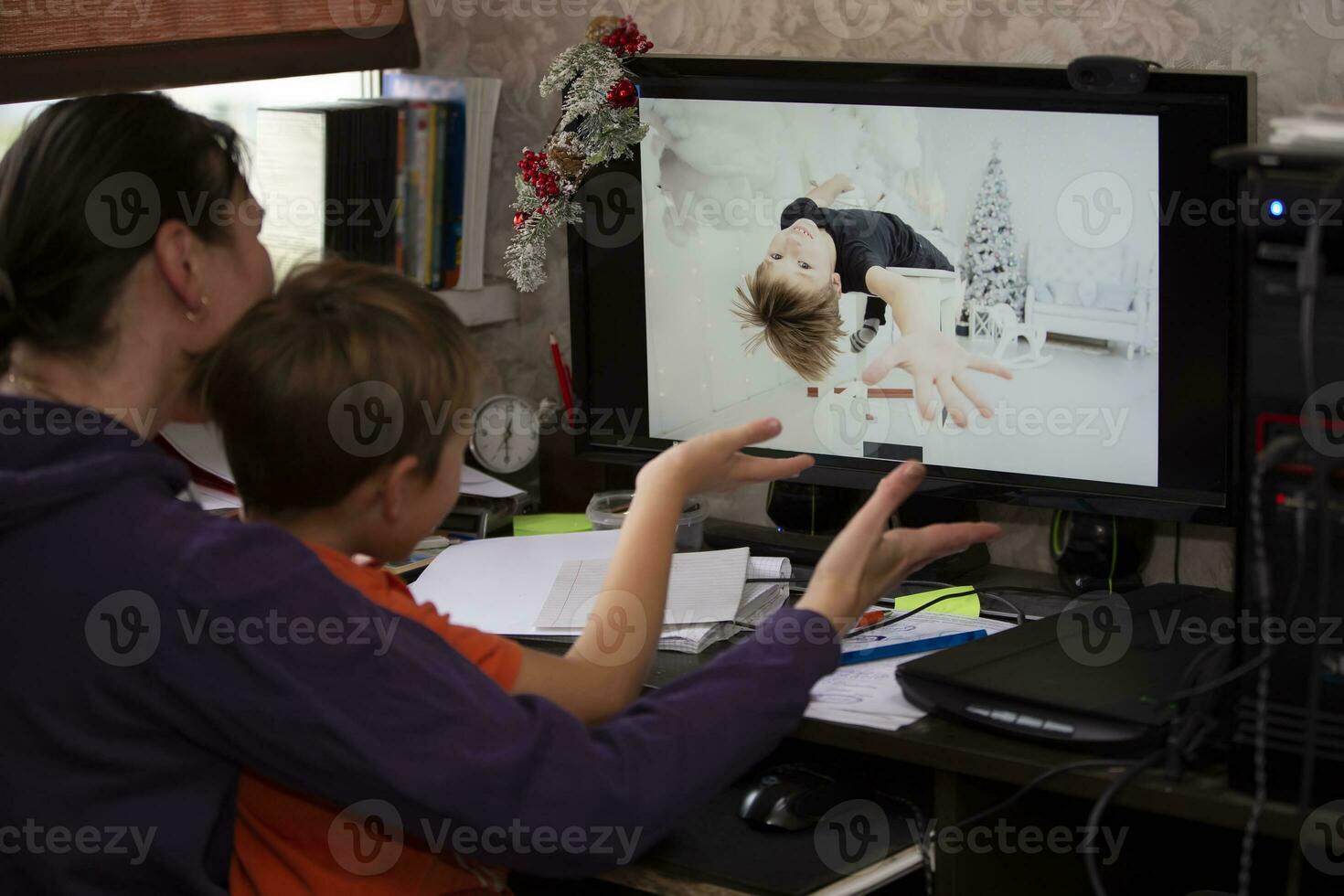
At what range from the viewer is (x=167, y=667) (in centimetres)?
92

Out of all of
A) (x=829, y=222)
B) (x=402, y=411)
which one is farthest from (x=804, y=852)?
(x=829, y=222)

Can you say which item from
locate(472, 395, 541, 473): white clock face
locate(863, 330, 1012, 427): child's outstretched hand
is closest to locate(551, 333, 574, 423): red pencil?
locate(472, 395, 541, 473): white clock face

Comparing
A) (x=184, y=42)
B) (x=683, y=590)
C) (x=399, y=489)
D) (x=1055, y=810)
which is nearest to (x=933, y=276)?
(x=683, y=590)

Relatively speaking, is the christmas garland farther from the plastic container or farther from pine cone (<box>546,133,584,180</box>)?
the plastic container

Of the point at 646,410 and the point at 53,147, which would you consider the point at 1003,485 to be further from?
the point at 53,147

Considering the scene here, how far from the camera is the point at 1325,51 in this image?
4.67 ft

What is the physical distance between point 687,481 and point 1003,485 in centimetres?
45

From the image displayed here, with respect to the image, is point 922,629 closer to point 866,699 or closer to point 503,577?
point 866,699

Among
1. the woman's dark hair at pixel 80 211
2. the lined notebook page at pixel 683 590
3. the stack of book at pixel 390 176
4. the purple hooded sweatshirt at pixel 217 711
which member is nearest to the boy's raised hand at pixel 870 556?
the purple hooded sweatshirt at pixel 217 711

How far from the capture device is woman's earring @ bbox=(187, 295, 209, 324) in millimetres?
1097

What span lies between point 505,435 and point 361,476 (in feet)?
2.87

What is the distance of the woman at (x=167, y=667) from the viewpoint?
2.99 feet

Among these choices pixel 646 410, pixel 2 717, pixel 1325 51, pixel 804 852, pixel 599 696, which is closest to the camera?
pixel 2 717

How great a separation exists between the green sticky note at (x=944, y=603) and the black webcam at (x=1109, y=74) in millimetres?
520
